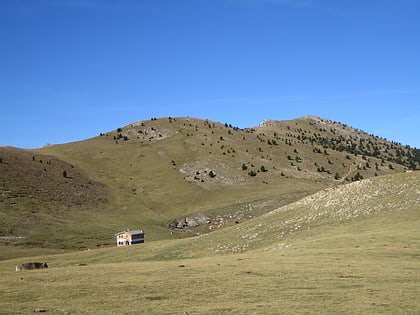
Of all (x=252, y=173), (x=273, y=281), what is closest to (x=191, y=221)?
(x=252, y=173)

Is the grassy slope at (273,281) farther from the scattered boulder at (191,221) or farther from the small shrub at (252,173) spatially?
the small shrub at (252,173)

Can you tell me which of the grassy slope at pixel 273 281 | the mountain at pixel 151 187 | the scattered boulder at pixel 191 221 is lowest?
the grassy slope at pixel 273 281

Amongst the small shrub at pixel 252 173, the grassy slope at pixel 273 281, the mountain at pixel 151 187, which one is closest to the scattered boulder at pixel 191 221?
the mountain at pixel 151 187

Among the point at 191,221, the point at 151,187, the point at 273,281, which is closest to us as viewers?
the point at 273,281

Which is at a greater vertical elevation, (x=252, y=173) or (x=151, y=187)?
(x=252, y=173)

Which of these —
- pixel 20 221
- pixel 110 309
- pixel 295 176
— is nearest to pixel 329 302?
pixel 110 309

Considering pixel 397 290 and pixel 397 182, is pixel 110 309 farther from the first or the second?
pixel 397 182

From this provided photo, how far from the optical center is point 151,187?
16062 cm

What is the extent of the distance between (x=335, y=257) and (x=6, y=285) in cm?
2598

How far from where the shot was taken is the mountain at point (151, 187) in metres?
111

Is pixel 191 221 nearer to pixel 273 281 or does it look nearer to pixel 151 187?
pixel 151 187

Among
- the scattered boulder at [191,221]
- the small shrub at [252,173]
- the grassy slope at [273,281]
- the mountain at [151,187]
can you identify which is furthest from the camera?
the small shrub at [252,173]

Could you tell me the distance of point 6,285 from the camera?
2770 cm

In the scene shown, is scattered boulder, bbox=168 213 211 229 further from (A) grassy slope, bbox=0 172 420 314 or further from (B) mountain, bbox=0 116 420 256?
(A) grassy slope, bbox=0 172 420 314
